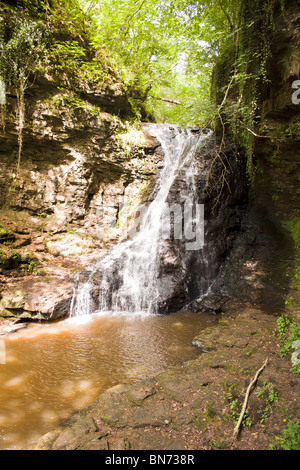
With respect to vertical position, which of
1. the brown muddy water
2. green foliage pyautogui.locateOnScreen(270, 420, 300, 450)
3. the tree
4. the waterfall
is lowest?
the brown muddy water

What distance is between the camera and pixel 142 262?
7234mm

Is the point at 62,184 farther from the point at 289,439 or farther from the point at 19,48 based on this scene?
the point at 289,439

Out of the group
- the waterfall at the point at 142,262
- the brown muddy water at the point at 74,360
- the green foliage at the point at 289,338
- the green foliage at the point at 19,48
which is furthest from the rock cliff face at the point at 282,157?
the green foliage at the point at 19,48

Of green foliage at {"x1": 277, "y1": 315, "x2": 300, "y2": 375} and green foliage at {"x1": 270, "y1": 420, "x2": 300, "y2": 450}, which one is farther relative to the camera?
green foliage at {"x1": 277, "y1": 315, "x2": 300, "y2": 375}

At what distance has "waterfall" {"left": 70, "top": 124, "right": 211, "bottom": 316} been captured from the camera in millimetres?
6484

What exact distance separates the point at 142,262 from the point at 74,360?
3433 millimetres

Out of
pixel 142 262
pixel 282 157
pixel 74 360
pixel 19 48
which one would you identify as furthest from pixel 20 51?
pixel 74 360

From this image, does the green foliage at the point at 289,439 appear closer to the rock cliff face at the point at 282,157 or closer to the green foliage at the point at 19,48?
the rock cliff face at the point at 282,157

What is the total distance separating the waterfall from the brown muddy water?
1.46 ft

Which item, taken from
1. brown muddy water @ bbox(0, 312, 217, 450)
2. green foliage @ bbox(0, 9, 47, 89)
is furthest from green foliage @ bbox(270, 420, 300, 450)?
green foliage @ bbox(0, 9, 47, 89)

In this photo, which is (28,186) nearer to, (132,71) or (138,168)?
(138,168)

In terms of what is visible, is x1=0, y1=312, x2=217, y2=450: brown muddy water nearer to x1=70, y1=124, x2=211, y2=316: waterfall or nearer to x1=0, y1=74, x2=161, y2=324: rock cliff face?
x1=70, y1=124, x2=211, y2=316: waterfall

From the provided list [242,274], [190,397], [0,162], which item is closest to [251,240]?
[242,274]

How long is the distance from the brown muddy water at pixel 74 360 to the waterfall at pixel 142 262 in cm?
44
